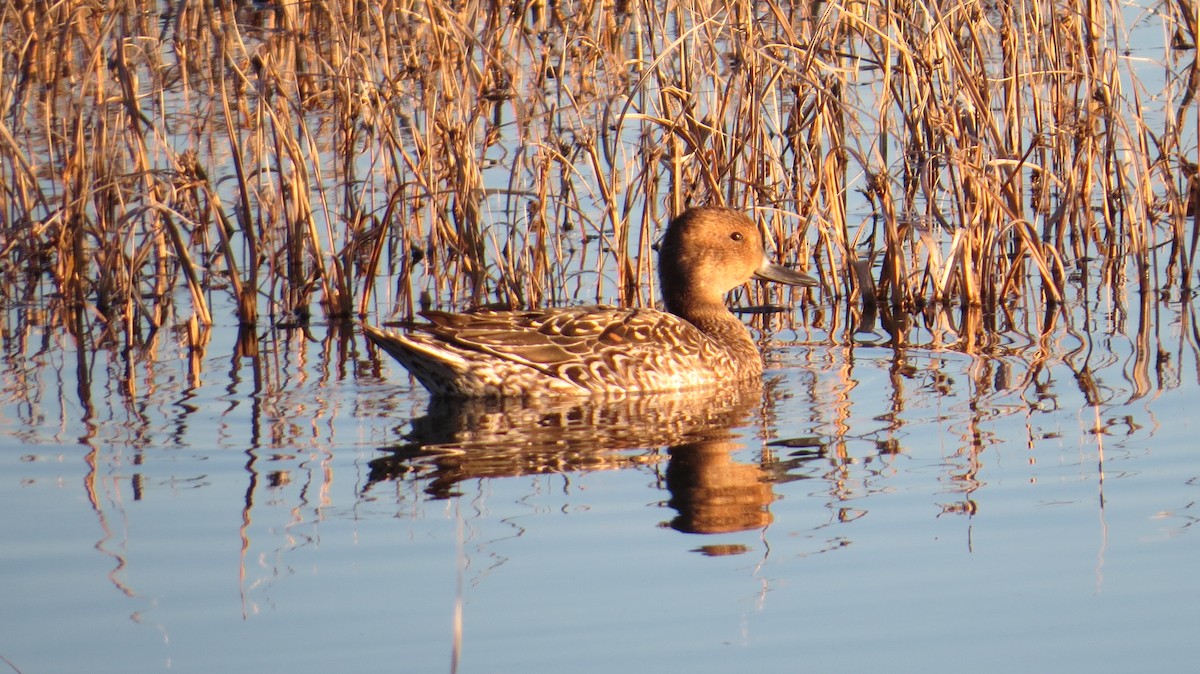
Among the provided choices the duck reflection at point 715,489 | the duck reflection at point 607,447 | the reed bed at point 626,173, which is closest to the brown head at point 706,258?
the reed bed at point 626,173

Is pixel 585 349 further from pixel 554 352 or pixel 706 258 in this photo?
pixel 706 258

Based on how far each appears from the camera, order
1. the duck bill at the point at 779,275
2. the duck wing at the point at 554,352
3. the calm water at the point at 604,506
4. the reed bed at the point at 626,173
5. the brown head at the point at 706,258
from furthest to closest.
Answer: the duck bill at the point at 779,275 < the brown head at the point at 706,258 < the reed bed at the point at 626,173 < the duck wing at the point at 554,352 < the calm water at the point at 604,506

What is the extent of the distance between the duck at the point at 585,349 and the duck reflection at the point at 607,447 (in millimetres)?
89

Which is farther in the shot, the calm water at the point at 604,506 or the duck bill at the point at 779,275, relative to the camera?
the duck bill at the point at 779,275

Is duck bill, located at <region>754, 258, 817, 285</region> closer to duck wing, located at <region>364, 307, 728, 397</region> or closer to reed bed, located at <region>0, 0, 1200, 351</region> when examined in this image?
reed bed, located at <region>0, 0, 1200, 351</region>

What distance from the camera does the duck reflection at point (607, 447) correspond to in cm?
598

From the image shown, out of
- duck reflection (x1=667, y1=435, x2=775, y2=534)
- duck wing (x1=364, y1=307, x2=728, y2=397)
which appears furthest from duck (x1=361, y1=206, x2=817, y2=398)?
duck reflection (x1=667, y1=435, x2=775, y2=534)

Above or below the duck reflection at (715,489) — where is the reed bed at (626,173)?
above

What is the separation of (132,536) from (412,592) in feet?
3.44

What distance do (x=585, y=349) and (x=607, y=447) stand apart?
3.56 ft

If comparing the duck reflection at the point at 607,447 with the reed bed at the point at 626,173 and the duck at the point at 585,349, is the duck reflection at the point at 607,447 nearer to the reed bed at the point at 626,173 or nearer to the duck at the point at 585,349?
the duck at the point at 585,349

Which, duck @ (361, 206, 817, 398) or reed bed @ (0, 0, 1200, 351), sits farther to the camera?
reed bed @ (0, 0, 1200, 351)

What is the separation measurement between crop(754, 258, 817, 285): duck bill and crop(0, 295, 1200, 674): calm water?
738 mm

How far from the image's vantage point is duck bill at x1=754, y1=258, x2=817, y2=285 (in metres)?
8.88
